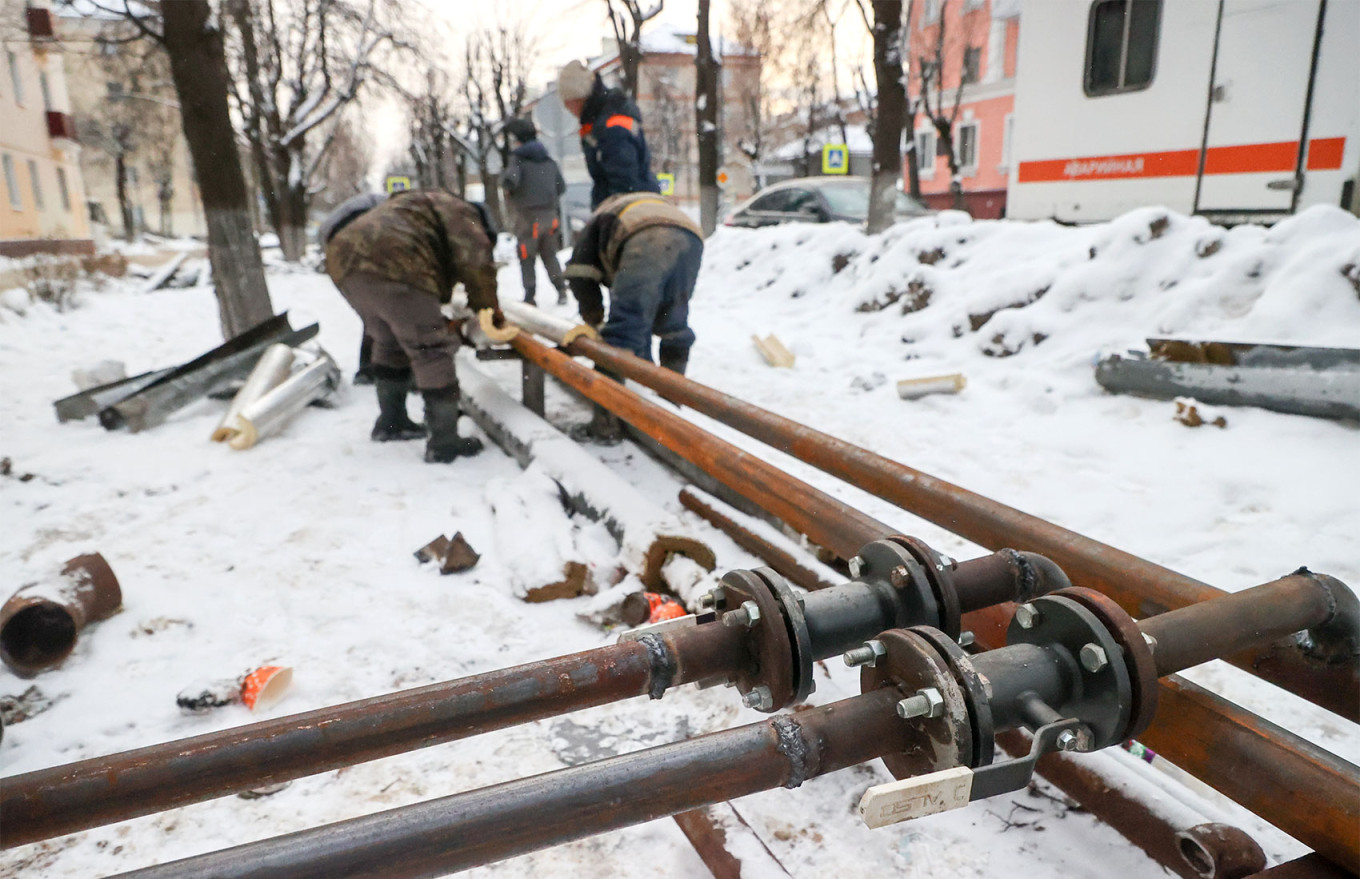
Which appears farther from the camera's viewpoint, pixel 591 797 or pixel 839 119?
pixel 839 119

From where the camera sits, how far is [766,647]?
139 cm

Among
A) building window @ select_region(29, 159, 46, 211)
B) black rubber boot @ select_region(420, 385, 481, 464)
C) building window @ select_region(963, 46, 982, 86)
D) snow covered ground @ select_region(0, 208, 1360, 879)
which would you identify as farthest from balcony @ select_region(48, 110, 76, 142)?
black rubber boot @ select_region(420, 385, 481, 464)

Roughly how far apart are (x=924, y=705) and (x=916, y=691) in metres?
0.06

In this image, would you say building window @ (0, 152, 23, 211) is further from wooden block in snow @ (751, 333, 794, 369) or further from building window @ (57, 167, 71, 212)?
wooden block in snow @ (751, 333, 794, 369)

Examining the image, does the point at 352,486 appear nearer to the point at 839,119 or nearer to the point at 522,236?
the point at 522,236

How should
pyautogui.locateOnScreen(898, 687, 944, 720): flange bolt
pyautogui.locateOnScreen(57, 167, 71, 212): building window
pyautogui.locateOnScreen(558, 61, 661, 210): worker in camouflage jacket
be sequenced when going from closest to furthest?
pyautogui.locateOnScreen(898, 687, 944, 720): flange bolt
pyautogui.locateOnScreen(558, 61, 661, 210): worker in camouflage jacket
pyautogui.locateOnScreen(57, 167, 71, 212): building window

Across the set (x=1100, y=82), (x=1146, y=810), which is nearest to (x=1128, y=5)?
(x=1100, y=82)

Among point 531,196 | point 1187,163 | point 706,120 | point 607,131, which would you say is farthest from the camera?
point 706,120

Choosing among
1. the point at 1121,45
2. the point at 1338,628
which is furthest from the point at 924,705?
the point at 1121,45

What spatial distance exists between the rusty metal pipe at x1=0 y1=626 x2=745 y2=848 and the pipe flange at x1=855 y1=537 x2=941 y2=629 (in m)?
0.30

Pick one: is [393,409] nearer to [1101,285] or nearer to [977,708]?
[977,708]

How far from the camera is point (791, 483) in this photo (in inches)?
96.7

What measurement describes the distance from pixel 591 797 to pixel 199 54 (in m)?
8.25

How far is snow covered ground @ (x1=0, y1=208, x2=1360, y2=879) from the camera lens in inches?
72.9
